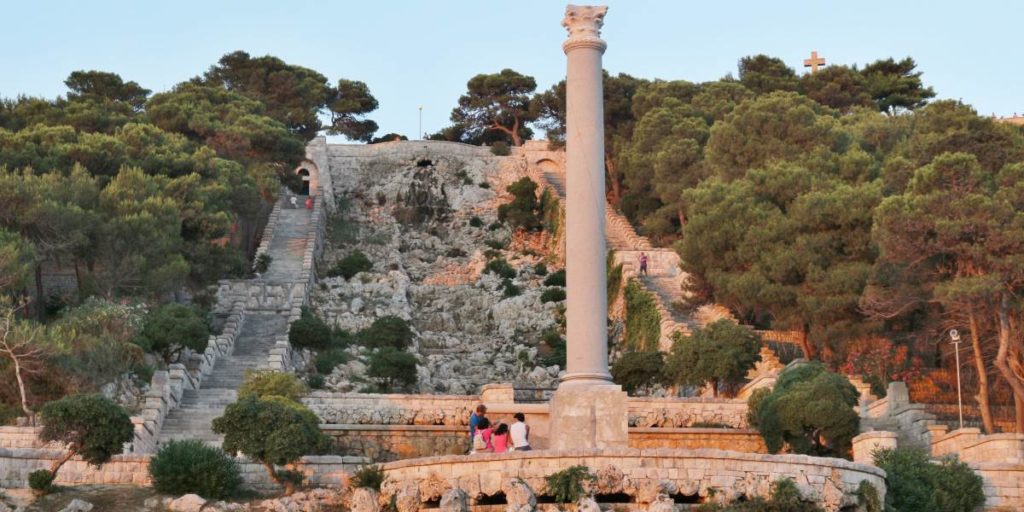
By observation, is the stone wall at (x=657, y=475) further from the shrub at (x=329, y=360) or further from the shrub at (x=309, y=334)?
the shrub at (x=309, y=334)

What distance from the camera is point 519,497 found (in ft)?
90.2

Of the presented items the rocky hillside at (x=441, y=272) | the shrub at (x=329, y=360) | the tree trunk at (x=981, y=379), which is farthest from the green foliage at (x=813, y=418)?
the shrub at (x=329, y=360)

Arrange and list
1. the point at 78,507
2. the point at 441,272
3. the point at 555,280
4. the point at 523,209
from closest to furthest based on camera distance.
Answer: the point at 78,507 → the point at 555,280 → the point at 441,272 → the point at 523,209

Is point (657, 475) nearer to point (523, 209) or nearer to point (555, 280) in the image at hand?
point (555, 280)

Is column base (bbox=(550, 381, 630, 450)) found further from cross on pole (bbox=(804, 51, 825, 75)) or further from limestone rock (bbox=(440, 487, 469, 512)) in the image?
cross on pole (bbox=(804, 51, 825, 75))

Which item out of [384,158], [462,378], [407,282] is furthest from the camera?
[384,158]

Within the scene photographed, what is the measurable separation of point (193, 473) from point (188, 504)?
100 cm

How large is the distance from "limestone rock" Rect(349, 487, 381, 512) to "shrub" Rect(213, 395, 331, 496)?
2.28 metres

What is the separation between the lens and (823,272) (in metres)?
48.3

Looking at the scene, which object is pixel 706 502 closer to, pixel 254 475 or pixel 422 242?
pixel 254 475

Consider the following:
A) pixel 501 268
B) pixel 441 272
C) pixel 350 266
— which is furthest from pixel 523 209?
pixel 350 266

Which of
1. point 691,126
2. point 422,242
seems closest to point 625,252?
point 691,126

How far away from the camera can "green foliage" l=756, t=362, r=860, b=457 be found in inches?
1523

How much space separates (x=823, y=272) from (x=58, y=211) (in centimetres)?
2141
